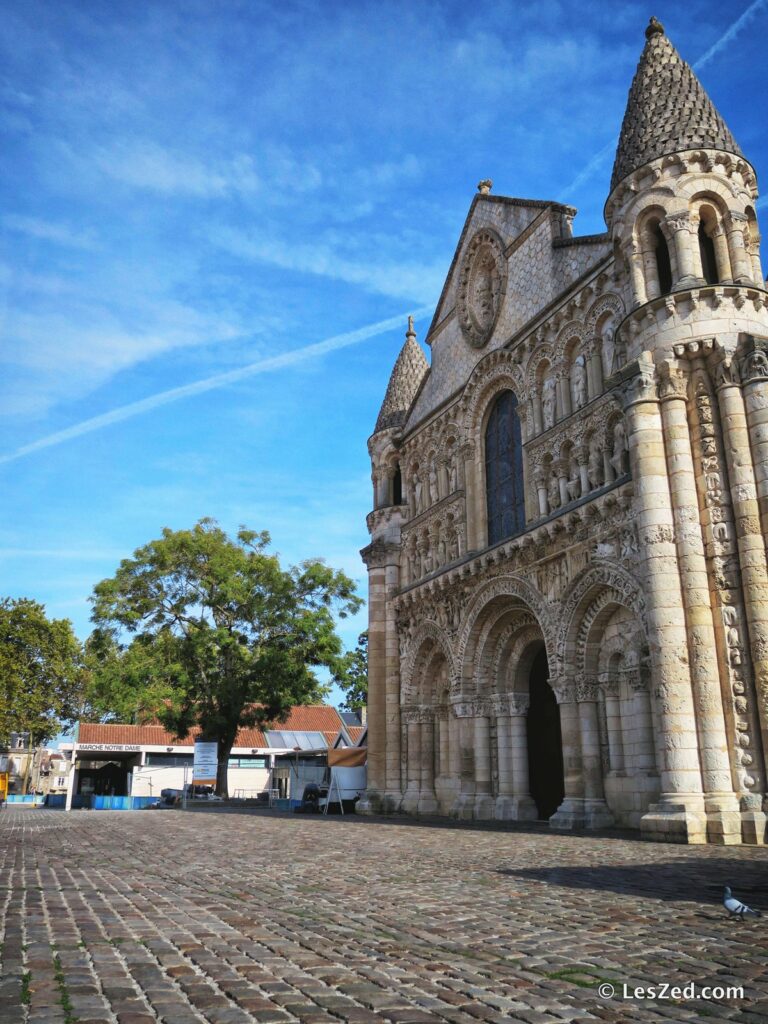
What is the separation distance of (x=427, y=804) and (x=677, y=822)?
1327 centimetres

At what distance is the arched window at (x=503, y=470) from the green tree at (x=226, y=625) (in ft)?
51.1

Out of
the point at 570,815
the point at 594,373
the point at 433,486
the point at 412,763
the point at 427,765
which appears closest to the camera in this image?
the point at 570,815

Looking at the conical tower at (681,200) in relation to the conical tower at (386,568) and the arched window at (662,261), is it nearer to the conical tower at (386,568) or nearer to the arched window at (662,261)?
the arched window at (662,261)

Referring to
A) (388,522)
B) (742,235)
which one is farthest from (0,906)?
(388,522)

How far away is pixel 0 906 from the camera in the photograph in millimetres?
7688

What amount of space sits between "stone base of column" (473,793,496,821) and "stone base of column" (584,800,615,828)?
15.7 feet

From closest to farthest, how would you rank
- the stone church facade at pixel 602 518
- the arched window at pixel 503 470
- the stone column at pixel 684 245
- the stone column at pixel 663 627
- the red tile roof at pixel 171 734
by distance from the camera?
the stone column at pixel 663 627
the stone church facade at pixel 602 518
the stone column at pixel 684 245
the arched window at pixel 503 470
the red tile roof at pixel 171 734

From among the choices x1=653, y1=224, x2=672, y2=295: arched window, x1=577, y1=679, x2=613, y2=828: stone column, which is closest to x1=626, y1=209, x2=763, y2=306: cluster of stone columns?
x1=653, y1=224, x2=672, y2=295: arched window

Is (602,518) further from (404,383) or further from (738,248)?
(404,383)

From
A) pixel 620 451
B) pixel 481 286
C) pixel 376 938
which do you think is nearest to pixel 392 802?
pixel 620 451

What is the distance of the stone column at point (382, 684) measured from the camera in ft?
92.7

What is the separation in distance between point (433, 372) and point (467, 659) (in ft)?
34.6

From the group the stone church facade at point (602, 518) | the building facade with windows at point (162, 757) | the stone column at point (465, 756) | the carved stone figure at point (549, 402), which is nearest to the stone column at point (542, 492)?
the stone church facade at point (602, 518)

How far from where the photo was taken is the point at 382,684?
29547mm
